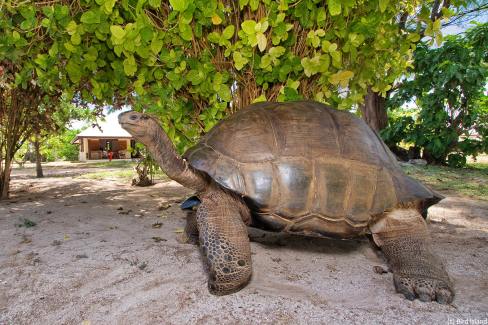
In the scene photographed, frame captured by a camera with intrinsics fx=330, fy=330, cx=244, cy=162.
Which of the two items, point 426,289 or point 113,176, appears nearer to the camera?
point 426,289

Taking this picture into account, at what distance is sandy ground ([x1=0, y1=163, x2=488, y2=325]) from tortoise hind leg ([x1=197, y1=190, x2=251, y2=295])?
73 mm

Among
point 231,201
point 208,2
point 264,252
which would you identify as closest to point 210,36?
point 208,2

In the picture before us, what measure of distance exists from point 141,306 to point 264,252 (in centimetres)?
113

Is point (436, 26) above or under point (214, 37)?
above

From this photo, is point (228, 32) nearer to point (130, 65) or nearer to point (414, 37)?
point (130, 65)

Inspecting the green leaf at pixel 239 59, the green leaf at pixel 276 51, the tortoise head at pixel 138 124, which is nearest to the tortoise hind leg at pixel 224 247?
the tortoise head at pixel 138 124

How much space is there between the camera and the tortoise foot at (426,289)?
1851 millimetres

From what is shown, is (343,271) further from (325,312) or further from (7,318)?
(7,318)

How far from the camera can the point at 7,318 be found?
1664 mm

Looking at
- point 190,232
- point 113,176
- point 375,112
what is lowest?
point 113,176

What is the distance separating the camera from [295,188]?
213cm

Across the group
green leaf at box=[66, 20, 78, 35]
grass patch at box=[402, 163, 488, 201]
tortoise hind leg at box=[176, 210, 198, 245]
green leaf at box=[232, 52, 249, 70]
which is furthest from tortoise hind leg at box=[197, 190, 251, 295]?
grass patch at box=[402, 163, 488, 201]

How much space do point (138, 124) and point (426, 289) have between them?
1.92 m

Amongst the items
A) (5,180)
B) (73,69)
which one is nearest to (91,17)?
(73,69)
